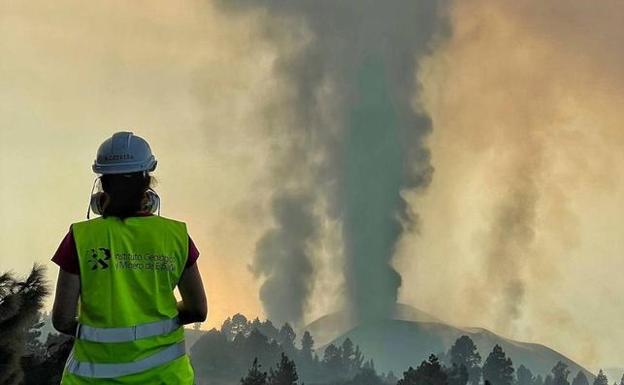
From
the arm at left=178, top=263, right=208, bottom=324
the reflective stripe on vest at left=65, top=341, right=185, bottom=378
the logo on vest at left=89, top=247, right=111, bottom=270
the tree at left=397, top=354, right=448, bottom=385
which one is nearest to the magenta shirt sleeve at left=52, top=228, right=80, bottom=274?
the logo on vest at left=89, top=247, right=111, bottom=270

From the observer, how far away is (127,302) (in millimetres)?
7047

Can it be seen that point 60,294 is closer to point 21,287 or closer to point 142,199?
point 142,199

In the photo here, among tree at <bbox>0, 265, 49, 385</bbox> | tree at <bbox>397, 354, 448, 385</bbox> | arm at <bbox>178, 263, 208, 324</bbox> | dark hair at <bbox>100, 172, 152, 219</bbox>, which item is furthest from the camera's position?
tree at <bbox>397, 354, 448, 385</bbox>

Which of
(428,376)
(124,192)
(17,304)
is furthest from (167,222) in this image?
(428,376)

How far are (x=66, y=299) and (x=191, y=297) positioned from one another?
2.91 ft

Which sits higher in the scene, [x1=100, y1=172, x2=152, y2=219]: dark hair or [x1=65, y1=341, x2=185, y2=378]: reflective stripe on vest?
[x1=100, y1=172, x2=152, y2=219]: dark hair

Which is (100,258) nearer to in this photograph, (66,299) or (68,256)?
(68,256)

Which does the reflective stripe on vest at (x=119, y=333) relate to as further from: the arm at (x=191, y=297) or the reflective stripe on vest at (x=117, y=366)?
the arm at (x=191, y=297)

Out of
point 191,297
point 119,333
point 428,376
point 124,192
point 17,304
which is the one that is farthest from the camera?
point 428,376

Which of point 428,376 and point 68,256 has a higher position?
point 428,376

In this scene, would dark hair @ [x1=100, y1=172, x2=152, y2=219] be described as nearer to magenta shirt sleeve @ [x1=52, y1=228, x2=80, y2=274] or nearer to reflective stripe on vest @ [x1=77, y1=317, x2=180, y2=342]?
magenta shirt sleeve @ [x1=52, y1=228, x2=80, y2=274]

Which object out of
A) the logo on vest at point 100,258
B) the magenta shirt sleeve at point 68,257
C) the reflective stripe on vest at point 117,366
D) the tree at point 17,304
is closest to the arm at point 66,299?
the magenta shirt sleeve at point 68,257

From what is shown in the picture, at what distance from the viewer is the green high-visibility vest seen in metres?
7.00

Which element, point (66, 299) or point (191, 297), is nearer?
point (66, 299)
